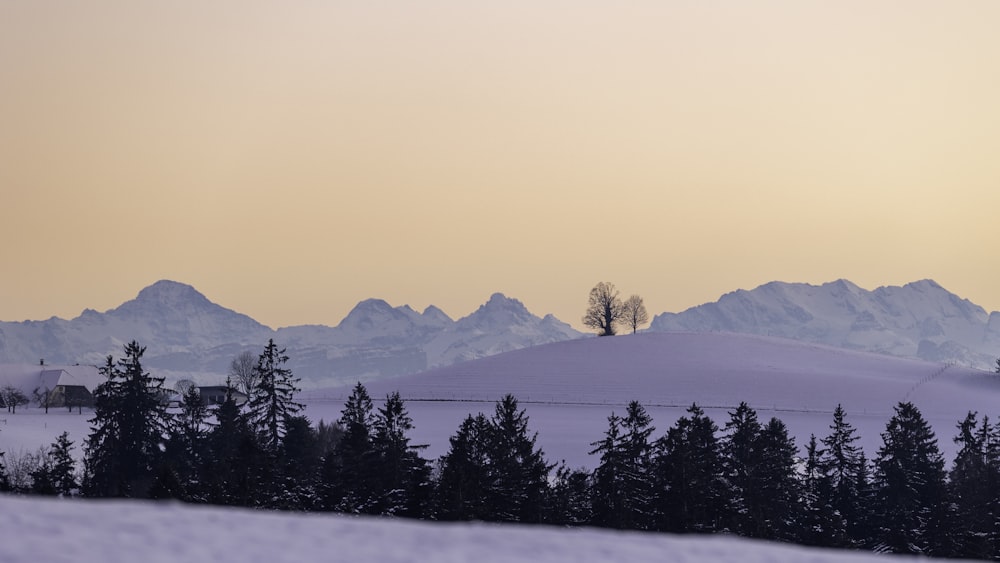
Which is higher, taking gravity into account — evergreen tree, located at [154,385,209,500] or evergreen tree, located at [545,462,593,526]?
evergreen tree, located at [154,385,209,500]

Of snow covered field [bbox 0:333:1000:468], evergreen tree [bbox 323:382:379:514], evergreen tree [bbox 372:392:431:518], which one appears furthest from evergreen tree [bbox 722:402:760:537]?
snow covered field [bbox 0:333:1000:468]

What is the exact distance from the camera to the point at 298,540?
9828 millimetres

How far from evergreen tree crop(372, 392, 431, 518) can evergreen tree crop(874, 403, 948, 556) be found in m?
25.1

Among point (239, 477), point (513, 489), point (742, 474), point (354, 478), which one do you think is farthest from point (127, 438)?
point (742, 474)

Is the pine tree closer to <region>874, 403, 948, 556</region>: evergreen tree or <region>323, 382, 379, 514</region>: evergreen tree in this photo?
<region>323, 382, 379, 514</region>: evergreen tree

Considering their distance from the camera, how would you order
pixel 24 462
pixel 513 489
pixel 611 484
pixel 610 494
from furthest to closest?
pixel 24 462 → pixel 611 484 → pixel 610 494 → pixel 513 489

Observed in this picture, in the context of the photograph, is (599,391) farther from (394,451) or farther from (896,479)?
(394,451)

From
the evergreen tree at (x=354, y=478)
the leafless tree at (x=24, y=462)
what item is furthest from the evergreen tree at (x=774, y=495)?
the leafless tree at (x=24, y=462)

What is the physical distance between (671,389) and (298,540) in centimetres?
15369

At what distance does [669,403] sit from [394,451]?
317 feet

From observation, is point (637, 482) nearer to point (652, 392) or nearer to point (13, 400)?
point (652, 392)

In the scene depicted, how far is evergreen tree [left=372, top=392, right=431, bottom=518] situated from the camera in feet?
184

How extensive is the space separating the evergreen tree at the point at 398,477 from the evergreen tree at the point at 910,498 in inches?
987

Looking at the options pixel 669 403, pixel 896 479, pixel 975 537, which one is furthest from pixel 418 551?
pixel 669 403
